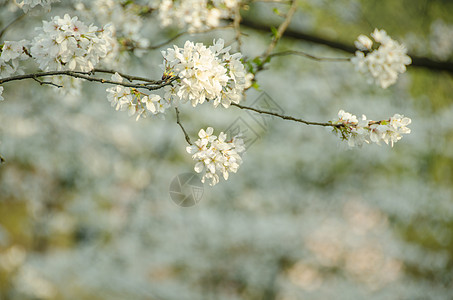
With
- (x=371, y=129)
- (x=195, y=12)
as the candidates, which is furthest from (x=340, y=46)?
(x=371, y=129)

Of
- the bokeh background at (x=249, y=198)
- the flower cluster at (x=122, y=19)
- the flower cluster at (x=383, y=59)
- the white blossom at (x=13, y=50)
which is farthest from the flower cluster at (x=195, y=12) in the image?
the bokeh background at (x=249, y=198)

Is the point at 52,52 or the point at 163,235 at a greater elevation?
the point at 163,235

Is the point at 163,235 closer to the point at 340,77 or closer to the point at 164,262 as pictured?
the point at 164,262

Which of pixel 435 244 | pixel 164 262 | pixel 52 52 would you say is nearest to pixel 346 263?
pixel 435 244

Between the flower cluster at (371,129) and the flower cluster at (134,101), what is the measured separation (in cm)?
69

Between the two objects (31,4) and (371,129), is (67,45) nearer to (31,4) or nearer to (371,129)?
(31,4)

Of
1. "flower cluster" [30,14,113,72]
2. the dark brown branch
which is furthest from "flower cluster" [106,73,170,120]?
the dark brown branch

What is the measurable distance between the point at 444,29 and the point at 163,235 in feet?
19.2

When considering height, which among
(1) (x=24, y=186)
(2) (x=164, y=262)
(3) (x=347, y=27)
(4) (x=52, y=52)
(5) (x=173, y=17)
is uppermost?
(3) (x=347, y=27)

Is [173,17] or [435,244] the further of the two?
[435,244]

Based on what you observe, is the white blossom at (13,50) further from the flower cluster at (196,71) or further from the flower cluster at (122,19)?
the flower cluster at (122,19)

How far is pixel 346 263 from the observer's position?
8.17 meters

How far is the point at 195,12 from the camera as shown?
2.48 m

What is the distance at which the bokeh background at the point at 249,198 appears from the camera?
6254 millimetres
